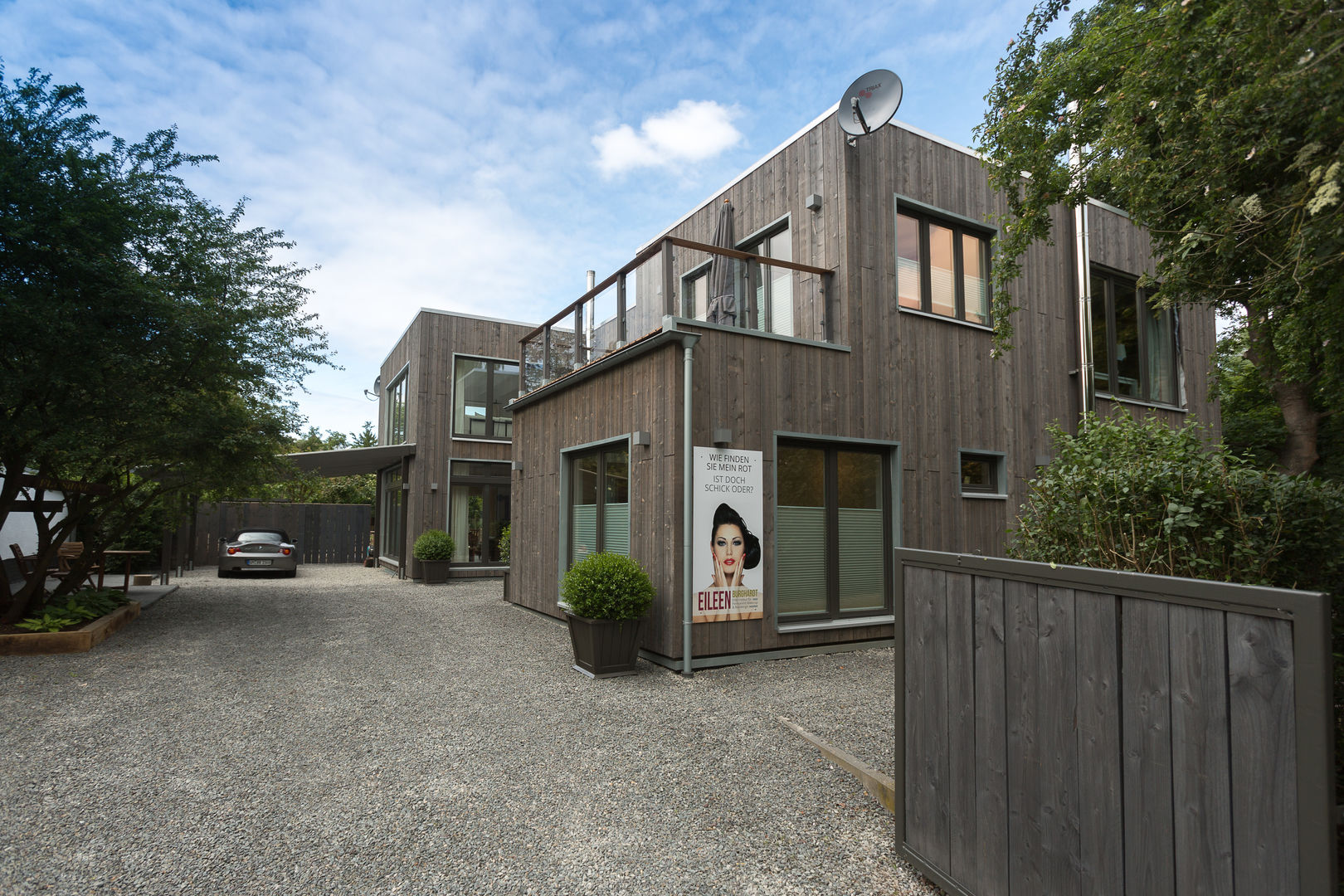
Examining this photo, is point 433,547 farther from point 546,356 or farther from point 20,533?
point 20,533

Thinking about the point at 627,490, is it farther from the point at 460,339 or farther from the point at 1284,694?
the point at 460,339

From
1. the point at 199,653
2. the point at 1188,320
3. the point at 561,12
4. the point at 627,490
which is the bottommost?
the point at 199,653

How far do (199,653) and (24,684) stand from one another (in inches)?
58.4

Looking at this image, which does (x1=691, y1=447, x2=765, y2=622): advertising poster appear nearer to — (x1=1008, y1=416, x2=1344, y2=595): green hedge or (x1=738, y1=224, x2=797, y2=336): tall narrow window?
(x1=738, y1=224, x2=797, y2=336): tall narrow window

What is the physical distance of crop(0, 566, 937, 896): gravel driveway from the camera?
9.62 ft

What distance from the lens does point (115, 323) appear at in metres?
7.47

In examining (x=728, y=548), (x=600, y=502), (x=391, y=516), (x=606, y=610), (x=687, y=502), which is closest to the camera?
(x=606, y=610)

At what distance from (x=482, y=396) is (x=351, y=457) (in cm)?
322

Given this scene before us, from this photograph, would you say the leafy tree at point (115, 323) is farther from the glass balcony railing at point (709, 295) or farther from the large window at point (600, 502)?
the glass balcony railing at point (709, 295)

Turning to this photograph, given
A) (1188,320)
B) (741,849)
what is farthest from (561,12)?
(1188,320)

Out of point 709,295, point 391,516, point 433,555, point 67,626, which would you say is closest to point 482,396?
point 433,555

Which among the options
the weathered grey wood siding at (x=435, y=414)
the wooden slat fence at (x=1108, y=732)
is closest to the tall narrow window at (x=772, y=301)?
the wooden slat fence at (x=1108, y=732)

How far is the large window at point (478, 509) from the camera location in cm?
1586

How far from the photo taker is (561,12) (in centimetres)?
→ 941
